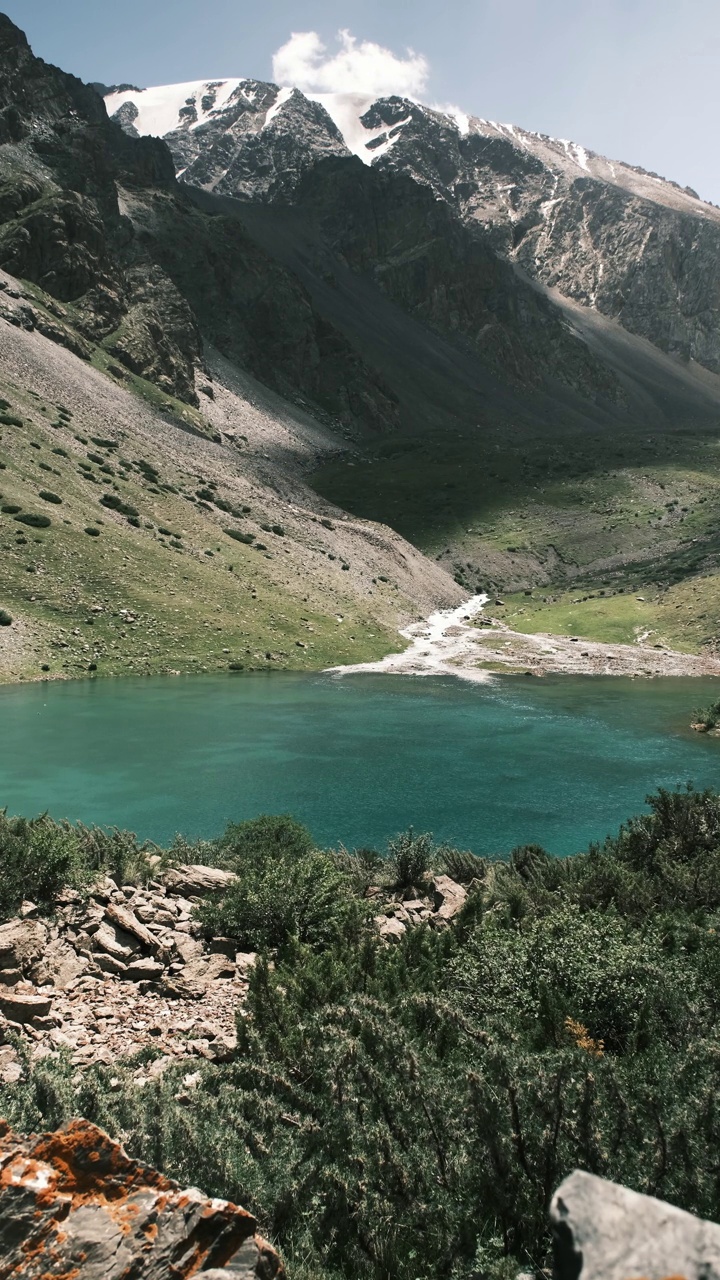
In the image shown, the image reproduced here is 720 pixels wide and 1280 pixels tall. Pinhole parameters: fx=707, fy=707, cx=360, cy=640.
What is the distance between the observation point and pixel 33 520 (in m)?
58.2

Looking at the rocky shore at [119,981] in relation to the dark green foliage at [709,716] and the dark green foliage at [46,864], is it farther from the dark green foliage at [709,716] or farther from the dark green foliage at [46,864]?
the dark green foliage at [709,716]

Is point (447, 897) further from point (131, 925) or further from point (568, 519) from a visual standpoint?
point (568, 519)

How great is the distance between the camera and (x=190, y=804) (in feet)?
90.3

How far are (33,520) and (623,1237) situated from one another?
63492mm

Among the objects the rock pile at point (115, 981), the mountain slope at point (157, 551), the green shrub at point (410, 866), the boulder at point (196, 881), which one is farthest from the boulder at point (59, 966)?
the mountain slope at point (157, 551)

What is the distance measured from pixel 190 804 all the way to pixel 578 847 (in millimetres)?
14522

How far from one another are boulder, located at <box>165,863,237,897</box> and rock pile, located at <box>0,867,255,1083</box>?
3.73 ft

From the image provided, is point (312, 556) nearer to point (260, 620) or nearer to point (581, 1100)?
point (260, 620)

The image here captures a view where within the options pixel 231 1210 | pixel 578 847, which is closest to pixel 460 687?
pixel 578 847

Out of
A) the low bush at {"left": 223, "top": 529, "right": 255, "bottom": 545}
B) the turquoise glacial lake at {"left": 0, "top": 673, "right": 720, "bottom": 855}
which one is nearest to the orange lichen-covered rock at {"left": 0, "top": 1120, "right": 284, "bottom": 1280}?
the turquoise glacial lake at {"left": 0, "top": 673, "right": 720, "bottom": 855}

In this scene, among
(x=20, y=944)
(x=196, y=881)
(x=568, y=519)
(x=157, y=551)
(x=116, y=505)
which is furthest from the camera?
(x=568, y=519)

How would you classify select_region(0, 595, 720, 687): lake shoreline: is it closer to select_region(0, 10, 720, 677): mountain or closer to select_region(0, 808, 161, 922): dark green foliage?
select_region(0, 10, 720, 677): mountain

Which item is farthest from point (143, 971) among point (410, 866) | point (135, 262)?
point (135, 262)

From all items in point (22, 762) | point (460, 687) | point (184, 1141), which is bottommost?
point (22, 762)
